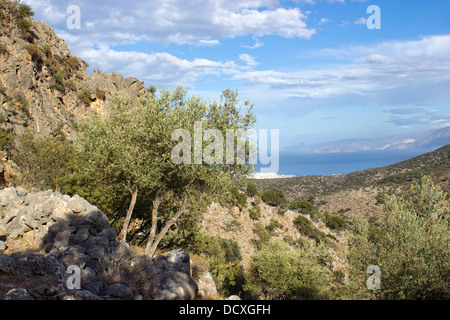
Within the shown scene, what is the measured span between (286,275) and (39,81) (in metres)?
45.0

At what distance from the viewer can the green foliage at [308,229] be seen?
153 feet

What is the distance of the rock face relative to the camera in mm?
7598

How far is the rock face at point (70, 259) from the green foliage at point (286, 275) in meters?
9.45

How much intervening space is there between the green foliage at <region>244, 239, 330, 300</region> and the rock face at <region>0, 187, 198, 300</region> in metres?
9.45

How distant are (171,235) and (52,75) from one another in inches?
1630

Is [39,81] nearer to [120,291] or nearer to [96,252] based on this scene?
[96,252]

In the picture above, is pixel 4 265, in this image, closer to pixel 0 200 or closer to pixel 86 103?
pixel 0 200

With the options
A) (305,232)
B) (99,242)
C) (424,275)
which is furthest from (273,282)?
(305,232)

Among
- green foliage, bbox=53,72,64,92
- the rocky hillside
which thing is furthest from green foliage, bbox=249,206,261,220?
green foliage, bbox=53,72,64,92

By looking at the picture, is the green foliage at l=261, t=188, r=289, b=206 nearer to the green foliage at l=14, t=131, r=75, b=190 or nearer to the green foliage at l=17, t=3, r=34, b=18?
the green foliage at l=14, t=131, r=75, b=190

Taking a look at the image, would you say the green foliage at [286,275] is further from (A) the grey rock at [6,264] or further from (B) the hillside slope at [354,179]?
(B) the hillside slope at [354,179]

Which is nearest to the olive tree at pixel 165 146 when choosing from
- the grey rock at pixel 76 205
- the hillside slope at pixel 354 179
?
the grey rock at pixel 76 205

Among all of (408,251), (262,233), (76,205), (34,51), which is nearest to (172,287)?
(76,205)
